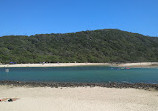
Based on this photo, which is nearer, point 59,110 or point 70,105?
point 59,110

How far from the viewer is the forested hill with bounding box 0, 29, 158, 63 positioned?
67.8m

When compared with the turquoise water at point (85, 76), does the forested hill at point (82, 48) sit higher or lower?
higher

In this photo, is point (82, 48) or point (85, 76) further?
point (82, 48)

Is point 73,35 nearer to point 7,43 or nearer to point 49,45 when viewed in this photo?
point 49,45

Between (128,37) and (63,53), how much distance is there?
46.6 m

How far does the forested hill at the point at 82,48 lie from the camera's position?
67.8 m

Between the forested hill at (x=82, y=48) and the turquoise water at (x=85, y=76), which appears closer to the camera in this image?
the turquoise water at (x=85, y=76)

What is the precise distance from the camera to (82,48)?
8419 centimetres

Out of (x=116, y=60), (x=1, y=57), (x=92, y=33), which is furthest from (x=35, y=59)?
(x=92, y=33)

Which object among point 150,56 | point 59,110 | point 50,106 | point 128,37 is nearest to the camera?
point 59,110

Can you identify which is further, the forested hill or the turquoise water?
the forested hill

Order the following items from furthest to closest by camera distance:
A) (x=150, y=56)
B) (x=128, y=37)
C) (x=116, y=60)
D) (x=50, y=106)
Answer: (x=128, y=37) → (x=150, y=56) → (x=116, y=60) → (x=50, y=106)

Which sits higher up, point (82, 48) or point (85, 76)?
point (82, 48)

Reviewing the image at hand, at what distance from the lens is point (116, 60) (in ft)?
235
